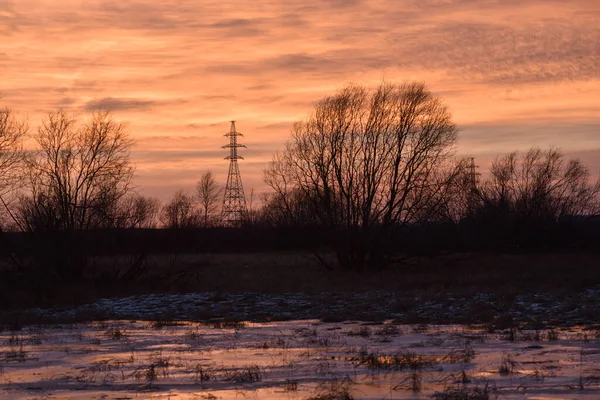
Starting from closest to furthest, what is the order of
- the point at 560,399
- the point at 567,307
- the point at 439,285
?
the point at 560,399
the point at 567,307
the point at 439,285

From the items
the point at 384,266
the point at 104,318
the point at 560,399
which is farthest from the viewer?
the point at 384,266

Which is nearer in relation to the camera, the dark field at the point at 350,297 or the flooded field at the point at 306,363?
the flooded field at the point at 306,363

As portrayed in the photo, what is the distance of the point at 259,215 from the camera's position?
105m

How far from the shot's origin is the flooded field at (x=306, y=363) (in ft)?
30.2

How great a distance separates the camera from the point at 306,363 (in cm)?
1161

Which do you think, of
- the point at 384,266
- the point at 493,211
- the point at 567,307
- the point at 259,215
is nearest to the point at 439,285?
the point at 567,307

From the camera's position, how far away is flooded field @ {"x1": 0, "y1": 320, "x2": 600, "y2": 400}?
920cm

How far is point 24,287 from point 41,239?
17.7 feet

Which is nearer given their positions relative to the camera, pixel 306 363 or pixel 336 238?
pixel 306 363

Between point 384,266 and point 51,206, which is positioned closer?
point 51,206

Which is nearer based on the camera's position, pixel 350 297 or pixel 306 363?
pixel 306 363

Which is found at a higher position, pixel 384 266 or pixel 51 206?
pixel 51 206

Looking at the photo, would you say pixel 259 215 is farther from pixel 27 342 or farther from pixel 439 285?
pixel 27 342

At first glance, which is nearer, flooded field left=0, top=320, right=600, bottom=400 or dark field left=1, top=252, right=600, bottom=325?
flooded field left=0, top=320, right=600, bottom=400
